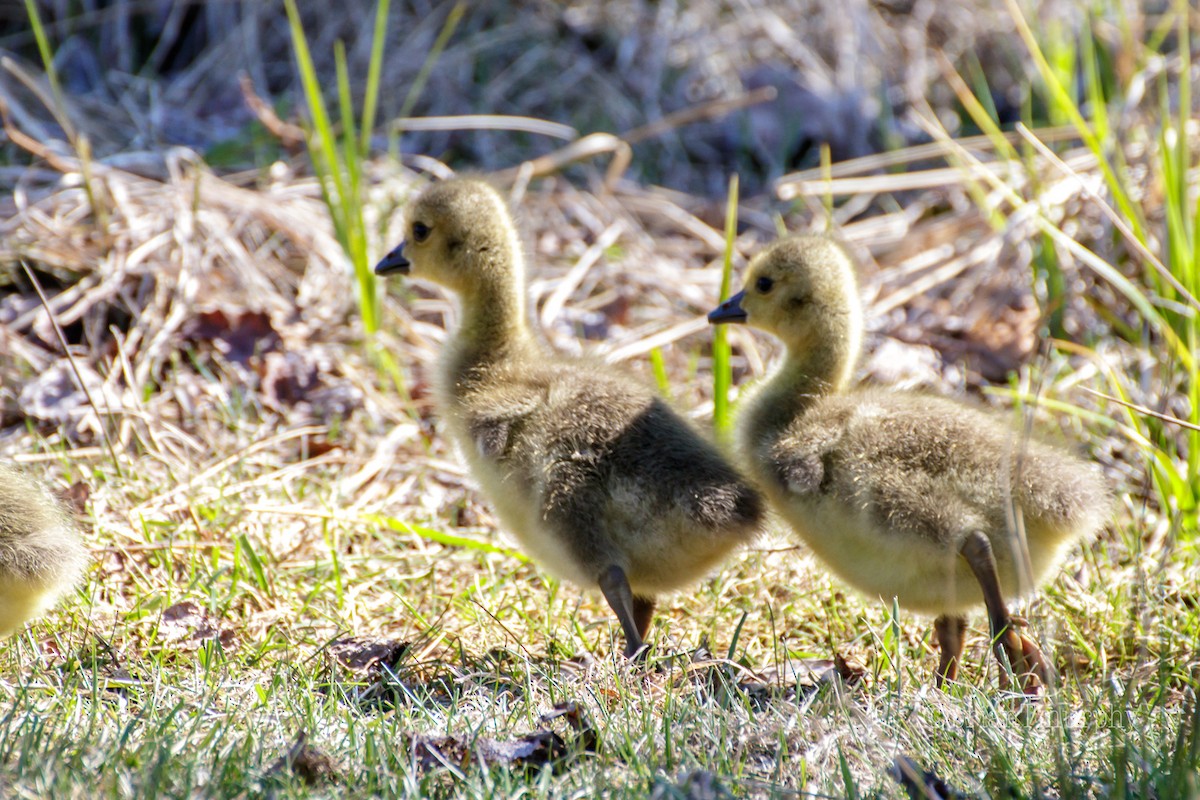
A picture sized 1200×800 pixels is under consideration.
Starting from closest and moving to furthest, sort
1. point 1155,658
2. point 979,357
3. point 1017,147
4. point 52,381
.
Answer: point 1155,658
point 52,381
point 979,357
point 1017,147

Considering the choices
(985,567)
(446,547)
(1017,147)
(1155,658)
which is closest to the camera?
(985,567)

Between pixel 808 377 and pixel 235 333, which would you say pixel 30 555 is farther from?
pixel 235 333

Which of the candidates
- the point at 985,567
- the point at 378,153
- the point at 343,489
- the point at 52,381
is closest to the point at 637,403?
the point at 985,567

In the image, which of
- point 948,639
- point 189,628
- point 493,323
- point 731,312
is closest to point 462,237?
point 493,323

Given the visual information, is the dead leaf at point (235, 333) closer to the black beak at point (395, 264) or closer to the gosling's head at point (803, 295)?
the black beak at point (395, 264)

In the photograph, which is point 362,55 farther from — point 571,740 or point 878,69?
point 571,740

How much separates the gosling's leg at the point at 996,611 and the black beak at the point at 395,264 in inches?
74.4

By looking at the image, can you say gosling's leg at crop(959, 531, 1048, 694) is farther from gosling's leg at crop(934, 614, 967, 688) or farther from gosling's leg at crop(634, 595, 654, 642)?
gosling's leg at crop(634, 595, 654, 642)

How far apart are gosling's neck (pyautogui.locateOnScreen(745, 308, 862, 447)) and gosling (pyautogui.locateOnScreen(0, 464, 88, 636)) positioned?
1698 millimetres

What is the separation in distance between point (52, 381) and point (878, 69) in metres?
5.06

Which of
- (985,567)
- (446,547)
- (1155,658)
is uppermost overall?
(985,567)

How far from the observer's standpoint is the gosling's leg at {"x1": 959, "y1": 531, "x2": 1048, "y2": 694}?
299cm

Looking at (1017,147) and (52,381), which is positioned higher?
(1017,147)

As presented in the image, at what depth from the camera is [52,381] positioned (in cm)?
474
